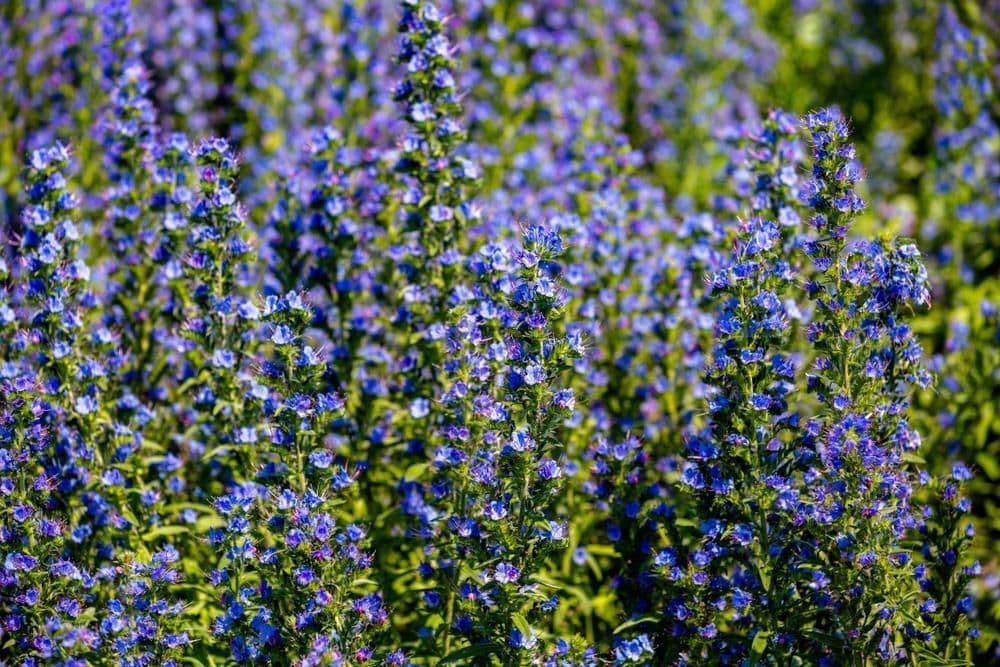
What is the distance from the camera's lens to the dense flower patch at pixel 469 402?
4.36 meters

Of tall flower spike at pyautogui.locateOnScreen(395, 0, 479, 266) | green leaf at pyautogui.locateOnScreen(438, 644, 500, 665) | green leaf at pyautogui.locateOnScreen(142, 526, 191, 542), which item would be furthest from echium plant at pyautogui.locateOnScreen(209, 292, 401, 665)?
tall flower spike at pyautogui.locateOnScreen(395, 0, 479, 266)

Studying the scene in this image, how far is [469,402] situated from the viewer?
473cm

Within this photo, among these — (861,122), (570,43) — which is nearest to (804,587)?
(570,43)

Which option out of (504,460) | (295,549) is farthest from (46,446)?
(504,460)

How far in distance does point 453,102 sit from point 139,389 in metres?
2.16

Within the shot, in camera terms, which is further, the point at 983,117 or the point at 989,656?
the point at 983,117

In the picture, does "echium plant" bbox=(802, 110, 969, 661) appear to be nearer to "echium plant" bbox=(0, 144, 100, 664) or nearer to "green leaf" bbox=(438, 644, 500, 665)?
"green leaf" bbox=(438, 644, 500, 665)

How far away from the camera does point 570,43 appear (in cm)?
952

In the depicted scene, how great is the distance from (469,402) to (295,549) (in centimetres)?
95

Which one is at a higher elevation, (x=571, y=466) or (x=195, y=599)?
(x=571, y=466)

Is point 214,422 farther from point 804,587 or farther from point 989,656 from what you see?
point 989,656

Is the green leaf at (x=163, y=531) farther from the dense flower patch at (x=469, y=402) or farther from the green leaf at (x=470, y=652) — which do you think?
the green leaf at (x=470, y=652)

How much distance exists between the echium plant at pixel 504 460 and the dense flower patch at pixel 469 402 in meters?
0.02

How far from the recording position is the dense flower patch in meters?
4.36
